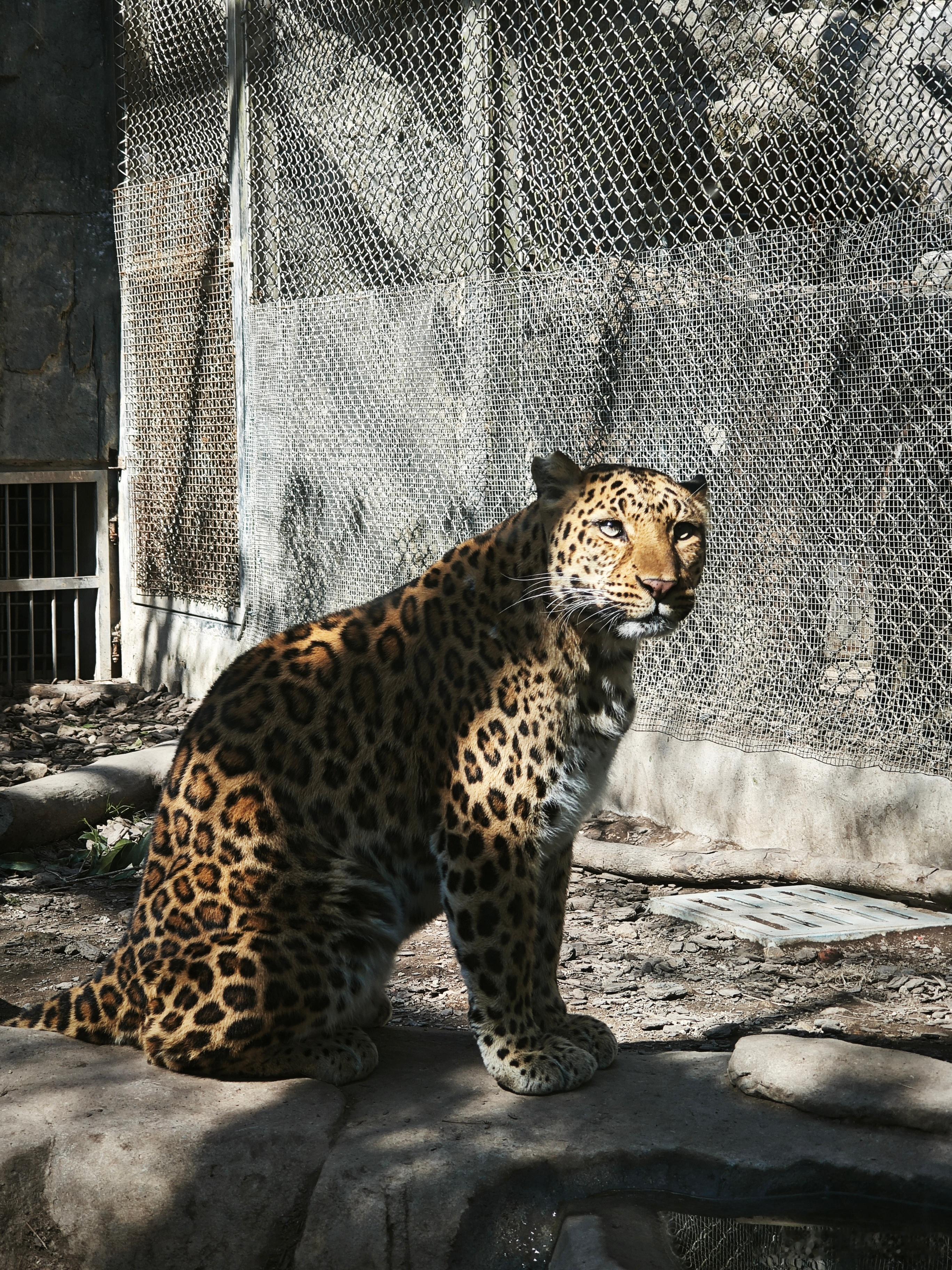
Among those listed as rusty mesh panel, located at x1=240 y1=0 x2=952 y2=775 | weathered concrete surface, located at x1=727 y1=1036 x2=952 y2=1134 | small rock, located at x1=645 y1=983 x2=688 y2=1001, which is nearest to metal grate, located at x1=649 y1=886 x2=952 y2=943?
small rock, located at x1=645 y1=983 x2=688 y2=1001

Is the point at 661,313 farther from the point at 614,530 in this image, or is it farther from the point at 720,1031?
the point at 720,1031

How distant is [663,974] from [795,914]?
0.71 meters

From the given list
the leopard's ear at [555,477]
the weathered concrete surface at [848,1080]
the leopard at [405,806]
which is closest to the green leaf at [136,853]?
the leopard at [405,806]

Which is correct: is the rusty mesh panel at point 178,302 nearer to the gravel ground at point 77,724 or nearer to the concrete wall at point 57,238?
the concrete wall at point 57,238

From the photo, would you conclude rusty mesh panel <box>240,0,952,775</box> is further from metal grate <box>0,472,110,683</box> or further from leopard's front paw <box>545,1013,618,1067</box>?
metal grate <box>0,472,110,683</box>

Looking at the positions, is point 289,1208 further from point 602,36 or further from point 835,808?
point 602,36

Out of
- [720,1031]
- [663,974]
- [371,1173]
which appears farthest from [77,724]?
[371,1173]

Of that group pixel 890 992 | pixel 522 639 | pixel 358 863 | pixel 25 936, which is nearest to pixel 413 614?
pixel 522 639

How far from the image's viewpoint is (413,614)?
4062mm

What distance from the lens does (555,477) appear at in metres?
4.06

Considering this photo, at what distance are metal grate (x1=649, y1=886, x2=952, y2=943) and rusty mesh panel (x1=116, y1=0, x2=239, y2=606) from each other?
4.70 m

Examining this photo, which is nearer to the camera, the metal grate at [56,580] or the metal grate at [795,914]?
the metal grate at [795,914]

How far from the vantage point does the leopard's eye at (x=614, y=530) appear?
388 cm

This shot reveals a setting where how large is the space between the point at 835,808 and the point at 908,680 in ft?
2.33
